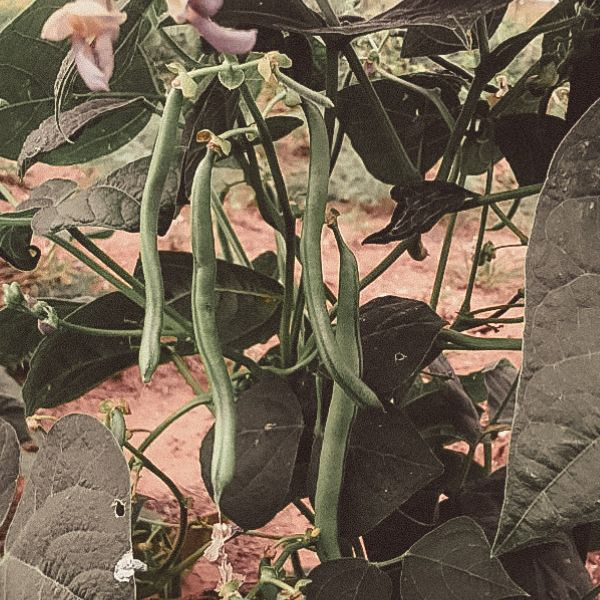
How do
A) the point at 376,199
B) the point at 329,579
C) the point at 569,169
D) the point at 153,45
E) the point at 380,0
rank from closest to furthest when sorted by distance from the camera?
the point at 569,169 < the point at 329,579 < the point at 153,45 < the point at 380,0 < the point at 376,199

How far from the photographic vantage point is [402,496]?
0.44 meters

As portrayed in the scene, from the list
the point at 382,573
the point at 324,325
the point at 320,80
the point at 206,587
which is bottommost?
the point at 206,587

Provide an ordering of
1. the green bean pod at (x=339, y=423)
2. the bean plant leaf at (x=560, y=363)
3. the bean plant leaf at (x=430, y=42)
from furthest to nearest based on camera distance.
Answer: the bean plant leaf at (x=430, y=42), the green bean pod at (x=339, y=423), the bean plant leaf at (x=560, y=363)

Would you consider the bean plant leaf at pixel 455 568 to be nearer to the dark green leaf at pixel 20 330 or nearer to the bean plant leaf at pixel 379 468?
the bean plant leaf at pixel 379 468

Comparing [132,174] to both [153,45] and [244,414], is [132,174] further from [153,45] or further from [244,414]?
[153,45]

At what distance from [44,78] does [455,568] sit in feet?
1.17

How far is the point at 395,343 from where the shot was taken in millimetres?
462

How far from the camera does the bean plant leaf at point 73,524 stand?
358 millimetres

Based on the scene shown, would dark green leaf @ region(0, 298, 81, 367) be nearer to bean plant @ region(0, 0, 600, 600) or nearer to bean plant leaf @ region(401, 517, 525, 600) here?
bean plant @ region(0, 0, 600, 600)

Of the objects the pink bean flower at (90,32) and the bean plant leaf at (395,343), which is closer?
the pink bean flower at (90,32)

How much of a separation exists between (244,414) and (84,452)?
110 mm

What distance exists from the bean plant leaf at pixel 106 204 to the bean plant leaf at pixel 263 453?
0.11 meters

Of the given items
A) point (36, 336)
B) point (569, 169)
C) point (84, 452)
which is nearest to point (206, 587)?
point (36, 336)

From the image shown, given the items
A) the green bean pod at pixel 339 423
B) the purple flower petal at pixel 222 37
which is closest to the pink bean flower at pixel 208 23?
the purple flower petal at pixel 222 37
